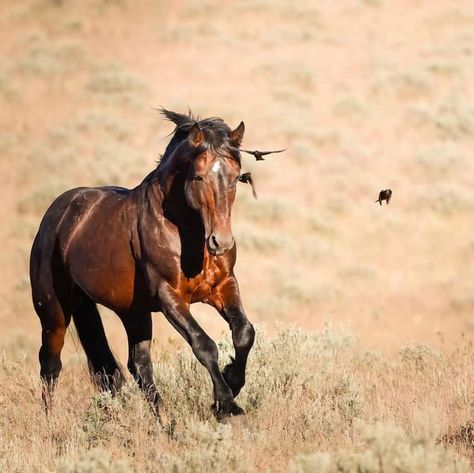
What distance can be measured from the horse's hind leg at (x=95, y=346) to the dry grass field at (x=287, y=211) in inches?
9.5

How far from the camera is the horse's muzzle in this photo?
5.79 meters

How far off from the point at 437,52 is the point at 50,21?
14851mm

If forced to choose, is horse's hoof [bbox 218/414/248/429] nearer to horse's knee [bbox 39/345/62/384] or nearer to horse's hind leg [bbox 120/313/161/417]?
horse's hind leg [bbox 120/313/161/417]

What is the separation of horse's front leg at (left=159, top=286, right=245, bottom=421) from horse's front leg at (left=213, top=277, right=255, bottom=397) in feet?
0.53

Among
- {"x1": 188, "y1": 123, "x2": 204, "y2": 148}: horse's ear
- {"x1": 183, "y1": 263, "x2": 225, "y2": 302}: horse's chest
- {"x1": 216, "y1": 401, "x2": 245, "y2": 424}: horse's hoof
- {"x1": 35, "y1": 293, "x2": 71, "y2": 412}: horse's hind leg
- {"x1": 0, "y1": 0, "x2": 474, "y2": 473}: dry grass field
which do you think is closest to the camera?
{"x1": 0, "y1": 0, "x2": 474, "y2": 473}: dry grass field

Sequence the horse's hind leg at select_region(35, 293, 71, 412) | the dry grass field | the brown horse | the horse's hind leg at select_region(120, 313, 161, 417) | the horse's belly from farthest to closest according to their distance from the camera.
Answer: the horse's hind leg at select_region(35, 293, 71, 412)
the horse's hind leg at select_region(120, 313, 161, 417)
the horse's belly
the brown horse
the dry grass field

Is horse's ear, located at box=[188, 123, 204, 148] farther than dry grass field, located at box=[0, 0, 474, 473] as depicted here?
Yes

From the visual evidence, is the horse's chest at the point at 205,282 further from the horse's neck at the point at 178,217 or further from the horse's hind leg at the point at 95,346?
the horse's hind leg at the point at 95,346

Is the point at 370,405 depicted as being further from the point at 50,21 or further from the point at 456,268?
the point at 50,21

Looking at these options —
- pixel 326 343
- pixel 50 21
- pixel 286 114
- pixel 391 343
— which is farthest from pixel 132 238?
pixel 50 21

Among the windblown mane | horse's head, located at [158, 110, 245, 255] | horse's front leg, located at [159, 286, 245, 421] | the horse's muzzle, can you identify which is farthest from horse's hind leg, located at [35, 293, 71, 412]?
the horse's muzzle

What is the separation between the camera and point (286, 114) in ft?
85.1

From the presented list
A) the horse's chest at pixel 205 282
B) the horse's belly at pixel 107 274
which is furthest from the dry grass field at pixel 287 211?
the horse's chest at pixel 205 282

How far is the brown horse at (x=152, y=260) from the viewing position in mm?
6020
